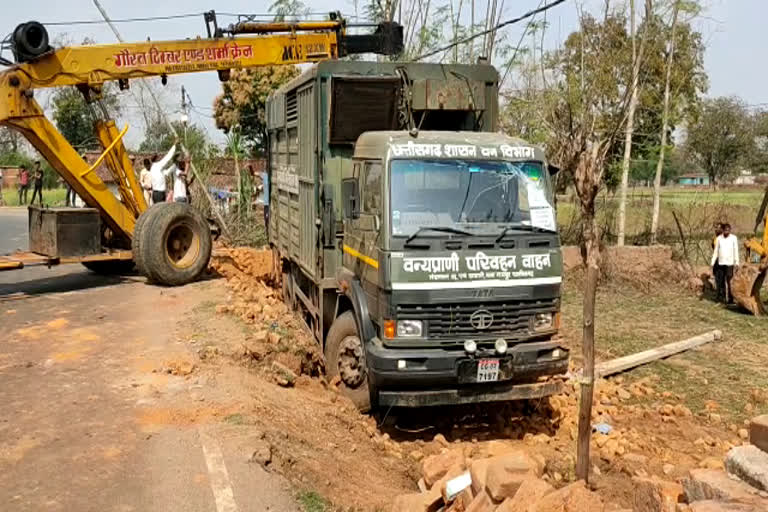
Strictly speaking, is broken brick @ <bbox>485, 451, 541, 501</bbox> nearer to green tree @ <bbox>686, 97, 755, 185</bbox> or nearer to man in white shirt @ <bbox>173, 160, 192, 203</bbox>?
man in white shirt @ <bbox>173, 160, 192, 203</bbox>

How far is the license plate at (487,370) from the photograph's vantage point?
5977 mm

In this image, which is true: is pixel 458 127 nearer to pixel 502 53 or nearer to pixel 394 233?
pixel 394 233

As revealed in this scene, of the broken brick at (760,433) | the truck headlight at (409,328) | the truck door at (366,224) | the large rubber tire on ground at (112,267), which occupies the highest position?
the truck door at (366,224)

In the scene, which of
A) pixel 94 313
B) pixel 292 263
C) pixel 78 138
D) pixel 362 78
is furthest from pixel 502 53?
pixel 78 138

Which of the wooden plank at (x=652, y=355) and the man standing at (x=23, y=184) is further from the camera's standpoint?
the man standing at (x=23, y=184)

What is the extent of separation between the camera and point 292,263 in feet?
34.1

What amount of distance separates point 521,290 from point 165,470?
317 cm

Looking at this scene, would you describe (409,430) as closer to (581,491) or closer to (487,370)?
(487,370)

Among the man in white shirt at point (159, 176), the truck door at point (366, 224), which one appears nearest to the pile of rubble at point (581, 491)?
the truck door at point (366, 224)

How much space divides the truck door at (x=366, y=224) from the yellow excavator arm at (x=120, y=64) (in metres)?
5.57

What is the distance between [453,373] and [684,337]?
19.2 ft

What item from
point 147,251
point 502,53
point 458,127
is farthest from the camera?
point 502,53

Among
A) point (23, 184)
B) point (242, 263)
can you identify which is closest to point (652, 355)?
point (242, 263)

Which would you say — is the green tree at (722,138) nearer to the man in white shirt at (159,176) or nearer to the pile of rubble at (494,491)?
the man in white shirt at (159,176)
